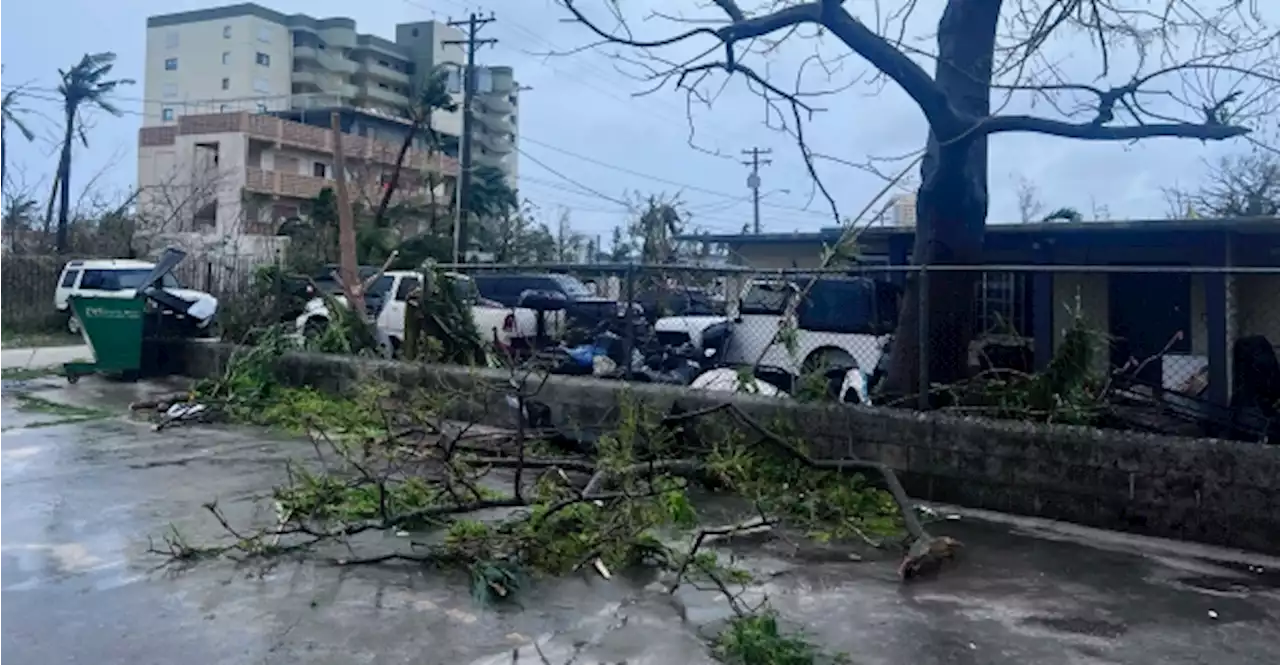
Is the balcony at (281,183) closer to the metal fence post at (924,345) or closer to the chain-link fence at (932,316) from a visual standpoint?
the chain-link fence at (932,316)

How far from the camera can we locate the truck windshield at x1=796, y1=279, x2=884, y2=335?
12.2 meters

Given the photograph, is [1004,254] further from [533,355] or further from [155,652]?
[155,652]

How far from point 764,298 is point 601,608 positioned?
8293 millimetres

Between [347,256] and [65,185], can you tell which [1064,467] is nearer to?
[347,256]

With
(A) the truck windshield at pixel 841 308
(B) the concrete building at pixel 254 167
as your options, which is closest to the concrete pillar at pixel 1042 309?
(A) the truck windshield at pixel 841 308

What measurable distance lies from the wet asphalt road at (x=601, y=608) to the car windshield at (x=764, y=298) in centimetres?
604

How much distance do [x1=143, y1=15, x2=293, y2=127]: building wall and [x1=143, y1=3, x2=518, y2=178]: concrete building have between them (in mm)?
64

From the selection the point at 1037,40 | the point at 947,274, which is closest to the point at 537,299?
the point at 947,274

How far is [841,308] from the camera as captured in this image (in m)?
12.3

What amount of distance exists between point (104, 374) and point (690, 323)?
804 cm

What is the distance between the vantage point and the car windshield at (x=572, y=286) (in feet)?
57.5

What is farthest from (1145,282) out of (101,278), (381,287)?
(101,278)

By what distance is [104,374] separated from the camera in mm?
14758

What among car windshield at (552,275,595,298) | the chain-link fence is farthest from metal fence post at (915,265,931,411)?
car windshield at (552,275,595,298)
